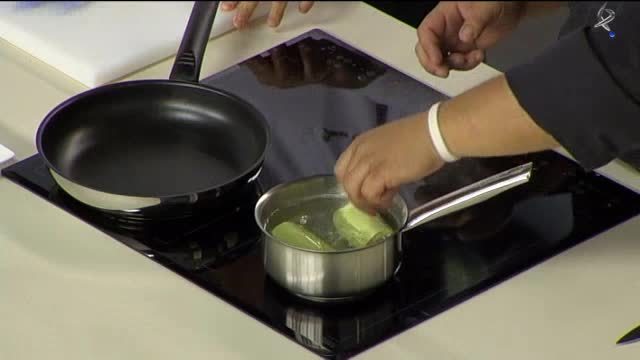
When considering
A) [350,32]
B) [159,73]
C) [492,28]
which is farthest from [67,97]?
[492,28]

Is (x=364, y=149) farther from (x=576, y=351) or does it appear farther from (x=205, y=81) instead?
(x=205, y=81)

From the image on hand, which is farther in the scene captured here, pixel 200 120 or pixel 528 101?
pixel 200 120

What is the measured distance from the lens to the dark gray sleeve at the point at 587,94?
3.32ft

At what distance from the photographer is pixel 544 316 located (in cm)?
115

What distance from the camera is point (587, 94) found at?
39.9 inches

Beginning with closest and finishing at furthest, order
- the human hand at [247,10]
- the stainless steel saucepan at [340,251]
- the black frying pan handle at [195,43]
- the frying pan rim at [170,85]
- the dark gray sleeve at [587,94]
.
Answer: the dark gray sleeve at [587,94], the stainless steel saucepan at [340,251], the frying pan rim at [170,85], the black frying pan handle at [195,43], the human hand at [247,10]

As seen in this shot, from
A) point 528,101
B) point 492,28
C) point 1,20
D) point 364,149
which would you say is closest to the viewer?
point 528,101

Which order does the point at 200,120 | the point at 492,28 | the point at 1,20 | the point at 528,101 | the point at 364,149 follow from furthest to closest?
1. the point at 1,20
2. the point at 200,120
3. the point at 492,28
4. the point at 364,149
5. the point at 528,101

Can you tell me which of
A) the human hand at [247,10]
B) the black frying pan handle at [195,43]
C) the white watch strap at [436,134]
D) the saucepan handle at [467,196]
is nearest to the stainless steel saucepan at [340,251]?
the saucepan handle at [467,196]

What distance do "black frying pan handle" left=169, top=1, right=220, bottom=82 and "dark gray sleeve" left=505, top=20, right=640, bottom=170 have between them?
0.50 meters

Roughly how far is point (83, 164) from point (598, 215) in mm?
546

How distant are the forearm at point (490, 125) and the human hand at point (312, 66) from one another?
45 cm

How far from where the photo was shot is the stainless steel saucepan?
3.69 ft

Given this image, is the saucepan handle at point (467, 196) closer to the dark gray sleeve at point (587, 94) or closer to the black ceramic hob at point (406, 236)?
the black ceramic hob at point (406, 236)
